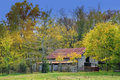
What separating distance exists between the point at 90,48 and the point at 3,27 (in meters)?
20.7

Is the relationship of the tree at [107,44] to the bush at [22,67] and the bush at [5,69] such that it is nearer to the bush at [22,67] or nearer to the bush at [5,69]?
the bush at [22,67]

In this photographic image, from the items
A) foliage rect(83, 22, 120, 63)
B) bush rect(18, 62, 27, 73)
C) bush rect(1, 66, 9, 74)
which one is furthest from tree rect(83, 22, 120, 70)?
bush rect(1, 66, 9, 74)

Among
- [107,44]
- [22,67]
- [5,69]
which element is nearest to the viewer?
[107,44]

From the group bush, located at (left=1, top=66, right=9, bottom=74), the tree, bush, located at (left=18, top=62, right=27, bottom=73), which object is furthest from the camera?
bush, located at (left=18, top=62, right=27, bottom=73)

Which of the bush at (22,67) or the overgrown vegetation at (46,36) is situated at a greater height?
the overgrown vegetation at (46,36)

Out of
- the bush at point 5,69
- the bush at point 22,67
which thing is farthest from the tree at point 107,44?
the bush at point 5,69

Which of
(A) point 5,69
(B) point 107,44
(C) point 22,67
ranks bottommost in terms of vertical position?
(A) point 5,69

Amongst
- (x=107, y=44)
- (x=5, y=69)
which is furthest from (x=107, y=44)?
(x=5, y=69)

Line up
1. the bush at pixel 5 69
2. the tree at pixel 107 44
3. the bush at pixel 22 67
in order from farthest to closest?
the bush at pixel 22 67, the bush at pixel 5 69, the tree at pixel 107 44

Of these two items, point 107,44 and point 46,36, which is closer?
point 107,44

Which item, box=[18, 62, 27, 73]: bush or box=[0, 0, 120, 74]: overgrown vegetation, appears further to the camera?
box=[18, 62, 27, 73]: bush

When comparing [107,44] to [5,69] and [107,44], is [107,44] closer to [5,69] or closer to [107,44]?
[107,44]

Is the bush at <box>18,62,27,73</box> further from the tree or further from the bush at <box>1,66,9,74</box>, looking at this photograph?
the tree

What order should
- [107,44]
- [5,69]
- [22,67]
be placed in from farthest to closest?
[5,69], [22,67], [107,44]
